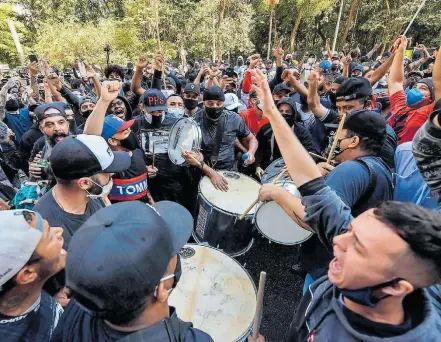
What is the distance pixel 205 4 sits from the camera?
22.5 meters

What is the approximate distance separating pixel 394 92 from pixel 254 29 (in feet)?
96.7

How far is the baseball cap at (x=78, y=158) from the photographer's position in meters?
1.98

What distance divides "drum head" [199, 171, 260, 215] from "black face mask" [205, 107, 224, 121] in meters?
0.97

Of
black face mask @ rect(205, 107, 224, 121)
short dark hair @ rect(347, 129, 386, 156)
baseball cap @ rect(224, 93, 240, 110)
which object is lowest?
baseball cap @ rect(224, 93, 240, 110)

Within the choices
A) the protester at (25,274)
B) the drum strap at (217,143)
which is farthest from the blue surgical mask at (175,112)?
the protester at (25,274)

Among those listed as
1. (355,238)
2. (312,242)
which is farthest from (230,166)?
(355,238)

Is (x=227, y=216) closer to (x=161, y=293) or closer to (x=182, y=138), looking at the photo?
(x=182, y=138)

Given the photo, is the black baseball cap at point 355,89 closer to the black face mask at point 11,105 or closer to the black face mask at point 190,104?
the black face mask at point 190,104

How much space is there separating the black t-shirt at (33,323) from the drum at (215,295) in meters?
0.91

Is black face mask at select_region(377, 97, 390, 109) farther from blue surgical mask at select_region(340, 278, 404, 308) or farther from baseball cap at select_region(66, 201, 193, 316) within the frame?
baseball cap at select_region(66, 201, 193, 316)

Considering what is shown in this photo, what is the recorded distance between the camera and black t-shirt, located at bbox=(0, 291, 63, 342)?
1.35m

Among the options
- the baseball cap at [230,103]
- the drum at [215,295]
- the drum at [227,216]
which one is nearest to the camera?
the drum at [215,295]

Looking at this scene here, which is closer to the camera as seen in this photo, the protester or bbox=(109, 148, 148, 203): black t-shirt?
the protester

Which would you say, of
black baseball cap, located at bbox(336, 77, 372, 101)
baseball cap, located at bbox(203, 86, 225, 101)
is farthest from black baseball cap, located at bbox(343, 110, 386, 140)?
baseball cap, located at bbox(203, 86, 225, 101)
